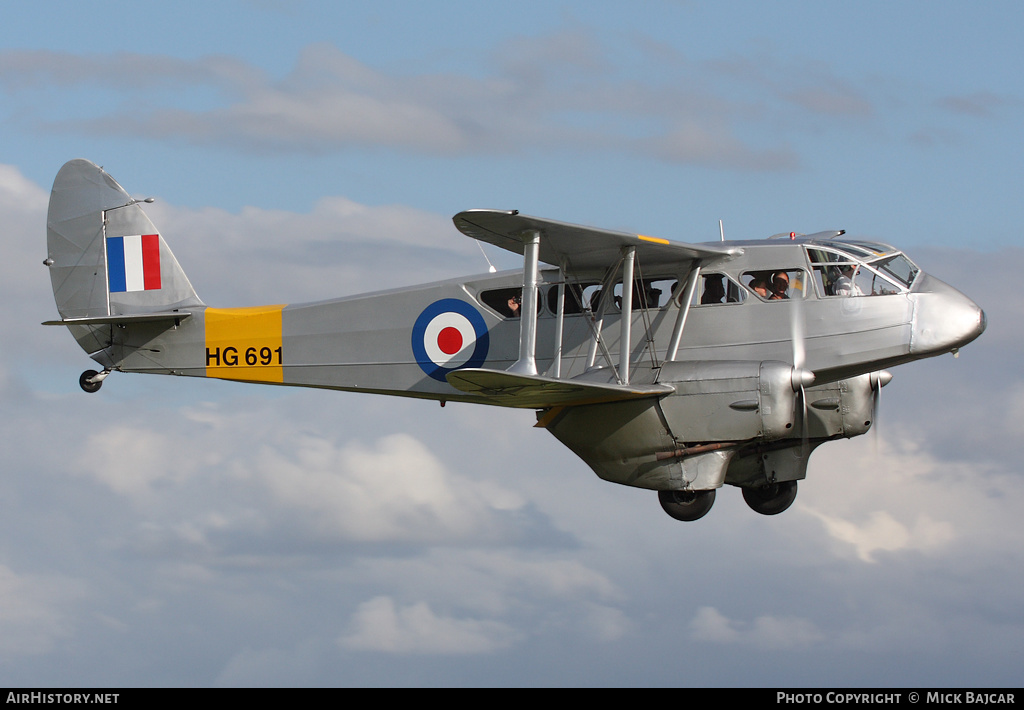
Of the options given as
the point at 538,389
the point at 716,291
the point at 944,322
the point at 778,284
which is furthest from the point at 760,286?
the point at 538,389

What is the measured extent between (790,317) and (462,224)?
447 cm

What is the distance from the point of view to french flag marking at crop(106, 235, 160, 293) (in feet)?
64.2

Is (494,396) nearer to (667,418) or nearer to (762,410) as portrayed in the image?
(667,418)

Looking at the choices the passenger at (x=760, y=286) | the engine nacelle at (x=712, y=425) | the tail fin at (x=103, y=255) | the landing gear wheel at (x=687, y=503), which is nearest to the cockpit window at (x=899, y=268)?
the passenger at (x=760, y=286)

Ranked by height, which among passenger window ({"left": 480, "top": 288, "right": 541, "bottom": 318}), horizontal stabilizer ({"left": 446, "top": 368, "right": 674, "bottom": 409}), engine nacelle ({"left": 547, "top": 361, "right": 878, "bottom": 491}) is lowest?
engine nacelle ({"left": 547, "top": 361, "right": 878, "bottom": 491})

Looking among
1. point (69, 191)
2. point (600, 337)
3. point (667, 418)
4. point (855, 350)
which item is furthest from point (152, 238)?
point (855, 350)

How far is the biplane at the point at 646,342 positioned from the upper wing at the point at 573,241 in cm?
3

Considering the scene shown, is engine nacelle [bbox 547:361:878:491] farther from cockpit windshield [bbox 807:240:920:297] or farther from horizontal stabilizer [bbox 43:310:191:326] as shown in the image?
horizontal stabilizer [bbox 43:310:191:326]

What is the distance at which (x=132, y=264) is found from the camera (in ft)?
64.4

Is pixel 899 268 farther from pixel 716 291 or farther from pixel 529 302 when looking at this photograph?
pixel 529 302

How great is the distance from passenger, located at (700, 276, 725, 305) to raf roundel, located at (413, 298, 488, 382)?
3191 millimetres


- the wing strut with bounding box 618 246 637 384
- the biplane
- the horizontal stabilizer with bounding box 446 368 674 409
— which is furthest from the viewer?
the wing strut with bounding box 618 246 637 384

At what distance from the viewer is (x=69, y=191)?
64.7ft

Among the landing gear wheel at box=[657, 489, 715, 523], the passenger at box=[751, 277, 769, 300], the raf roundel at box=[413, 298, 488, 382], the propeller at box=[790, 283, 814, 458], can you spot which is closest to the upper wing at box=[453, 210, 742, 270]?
the passenger at box=[751, 277, 769, 300]
